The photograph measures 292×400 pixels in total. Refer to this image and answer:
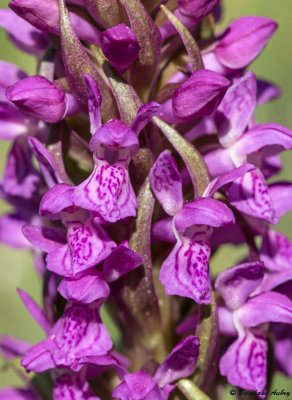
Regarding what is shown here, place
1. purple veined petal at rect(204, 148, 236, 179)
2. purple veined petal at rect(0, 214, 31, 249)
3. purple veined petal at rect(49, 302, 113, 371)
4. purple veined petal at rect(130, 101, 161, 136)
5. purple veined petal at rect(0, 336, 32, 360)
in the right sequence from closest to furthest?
purple veined petal at rect(130, 101, 161, 136), purple veined petal at rect(49, 302, 113, 371), purple veined petal at rect(204, 148, 236, 179), purple veined petal at rect(0, 336, 32, 360), purple veined petal at rect(0, 214, 31, 249)

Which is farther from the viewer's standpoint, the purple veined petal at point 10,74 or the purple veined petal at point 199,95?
the purple veined petal at point 10,74

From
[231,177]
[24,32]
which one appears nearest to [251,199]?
[231,177]

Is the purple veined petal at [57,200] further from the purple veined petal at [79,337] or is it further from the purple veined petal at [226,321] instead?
the purple veined petal at [226,321]

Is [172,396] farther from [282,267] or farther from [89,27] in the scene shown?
[89,27]

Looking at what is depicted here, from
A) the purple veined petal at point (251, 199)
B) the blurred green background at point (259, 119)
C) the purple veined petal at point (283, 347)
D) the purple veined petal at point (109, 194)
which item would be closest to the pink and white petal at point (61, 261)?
the purple veined petal at point (109, 194)

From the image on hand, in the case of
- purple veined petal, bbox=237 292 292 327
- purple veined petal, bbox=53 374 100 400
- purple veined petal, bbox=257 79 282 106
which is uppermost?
purple veined petal, bbox=257 79 282 106

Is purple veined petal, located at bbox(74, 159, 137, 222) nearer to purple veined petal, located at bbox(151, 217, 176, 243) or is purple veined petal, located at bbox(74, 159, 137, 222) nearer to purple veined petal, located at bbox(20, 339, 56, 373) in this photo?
purple veined petal, located at bbox(151, 217, 176, 243)

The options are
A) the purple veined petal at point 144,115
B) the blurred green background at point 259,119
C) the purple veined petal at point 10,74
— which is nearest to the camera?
the purple veined petal at point 144,115

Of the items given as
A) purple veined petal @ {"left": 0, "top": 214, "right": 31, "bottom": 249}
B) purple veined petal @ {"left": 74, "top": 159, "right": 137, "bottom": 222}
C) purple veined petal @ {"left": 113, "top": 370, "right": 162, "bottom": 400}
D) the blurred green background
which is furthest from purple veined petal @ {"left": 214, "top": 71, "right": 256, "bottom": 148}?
the blurred green background
